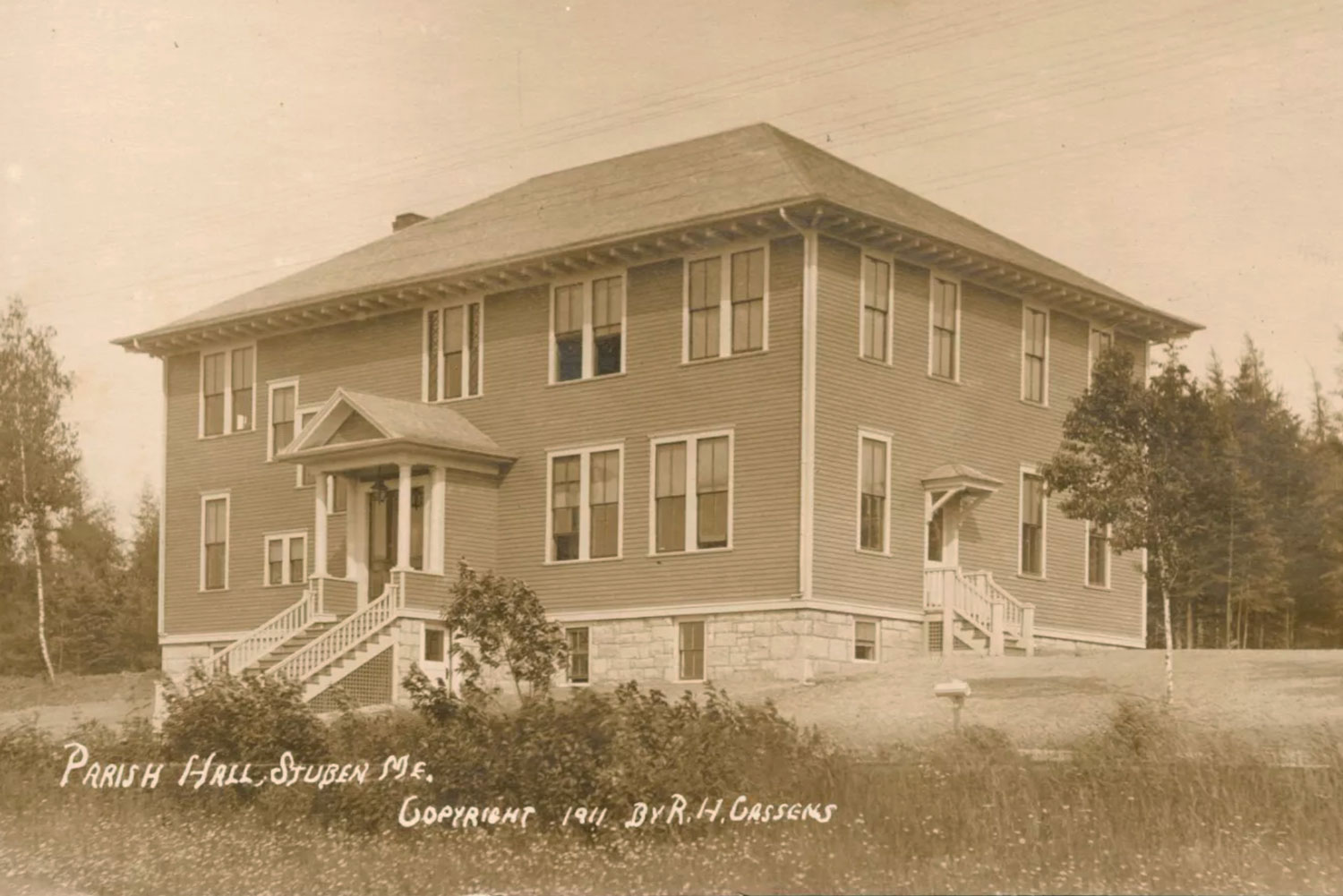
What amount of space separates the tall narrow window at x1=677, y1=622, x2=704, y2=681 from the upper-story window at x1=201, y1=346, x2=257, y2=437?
1197cm

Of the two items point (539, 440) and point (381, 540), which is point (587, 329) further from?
point (381, 540)

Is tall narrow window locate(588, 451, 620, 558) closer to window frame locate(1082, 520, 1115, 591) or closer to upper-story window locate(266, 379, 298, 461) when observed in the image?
upper-story window locate(266, 379, 298, 461)

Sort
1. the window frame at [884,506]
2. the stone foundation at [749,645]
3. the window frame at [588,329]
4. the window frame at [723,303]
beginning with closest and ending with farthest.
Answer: the stone foundation at [749,645] < the window frame at [723,303] < the window frame at [884,506] < the window frame at [588,329]

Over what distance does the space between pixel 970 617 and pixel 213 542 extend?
54.1ft

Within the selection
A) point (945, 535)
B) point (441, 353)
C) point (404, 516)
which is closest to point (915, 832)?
point (945, 535)

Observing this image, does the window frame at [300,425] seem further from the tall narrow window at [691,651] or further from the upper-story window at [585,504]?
the tall narrow window at [691,651]

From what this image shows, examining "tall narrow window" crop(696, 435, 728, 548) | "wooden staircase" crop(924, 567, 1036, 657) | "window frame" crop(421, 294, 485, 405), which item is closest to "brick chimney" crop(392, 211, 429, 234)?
"window frame" crop(421, 294, 485, 405)

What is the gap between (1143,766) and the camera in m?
16.1

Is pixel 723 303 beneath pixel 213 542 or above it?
above

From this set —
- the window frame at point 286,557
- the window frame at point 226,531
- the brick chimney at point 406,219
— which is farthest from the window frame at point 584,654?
the brick chimney at point 406,219

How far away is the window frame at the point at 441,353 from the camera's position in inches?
1294

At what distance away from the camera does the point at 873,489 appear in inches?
1169

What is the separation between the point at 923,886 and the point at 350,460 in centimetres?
1997

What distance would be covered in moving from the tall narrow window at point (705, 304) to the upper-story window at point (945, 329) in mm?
4007
